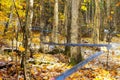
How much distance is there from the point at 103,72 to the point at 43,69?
2.37 m

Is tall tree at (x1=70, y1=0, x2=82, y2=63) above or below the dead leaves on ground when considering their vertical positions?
above

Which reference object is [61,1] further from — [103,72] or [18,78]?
[18,78]

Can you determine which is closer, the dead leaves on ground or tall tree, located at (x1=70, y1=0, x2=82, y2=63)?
the dead leaves on ground

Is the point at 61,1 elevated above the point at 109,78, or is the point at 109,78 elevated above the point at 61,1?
the point at 61,1

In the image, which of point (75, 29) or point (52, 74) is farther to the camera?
point (75, 29)

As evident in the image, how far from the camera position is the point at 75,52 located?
37.7ft

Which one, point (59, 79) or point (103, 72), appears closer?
point (59, 79)

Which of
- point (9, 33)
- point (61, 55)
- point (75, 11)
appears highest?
point (75, 11)

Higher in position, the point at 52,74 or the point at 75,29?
the point at 75,29

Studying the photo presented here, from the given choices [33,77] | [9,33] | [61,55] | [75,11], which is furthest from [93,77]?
[61,55]

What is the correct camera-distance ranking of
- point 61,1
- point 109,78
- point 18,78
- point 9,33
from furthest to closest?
point 61,1, point 9,33, point 109,78, point 18,78

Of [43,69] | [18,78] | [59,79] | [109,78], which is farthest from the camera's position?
[43,69]

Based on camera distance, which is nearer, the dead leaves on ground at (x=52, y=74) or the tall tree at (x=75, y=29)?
the dead leaves on ground at (x=52, y=74)

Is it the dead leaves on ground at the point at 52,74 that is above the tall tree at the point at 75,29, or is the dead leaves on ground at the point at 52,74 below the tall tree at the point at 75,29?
below
